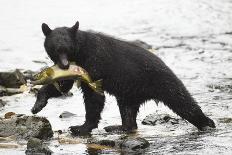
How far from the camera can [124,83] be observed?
1046 cm

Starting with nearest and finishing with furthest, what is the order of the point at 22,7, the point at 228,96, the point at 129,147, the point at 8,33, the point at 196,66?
the point at 129,147 → the point at 228,96 → the point at 196,66 → the point at 8,33 → the point at 22,7

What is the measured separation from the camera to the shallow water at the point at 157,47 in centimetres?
964

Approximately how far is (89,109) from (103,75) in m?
0.59

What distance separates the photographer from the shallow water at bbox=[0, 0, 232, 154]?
9639mm

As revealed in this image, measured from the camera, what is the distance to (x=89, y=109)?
10.1 metres

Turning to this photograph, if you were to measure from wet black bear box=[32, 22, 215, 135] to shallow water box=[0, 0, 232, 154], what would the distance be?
295 millimetres

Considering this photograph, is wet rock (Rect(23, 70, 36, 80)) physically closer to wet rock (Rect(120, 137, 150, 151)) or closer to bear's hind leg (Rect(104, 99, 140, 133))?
bear's hind leg (Rect(104, 99, 140, 133))

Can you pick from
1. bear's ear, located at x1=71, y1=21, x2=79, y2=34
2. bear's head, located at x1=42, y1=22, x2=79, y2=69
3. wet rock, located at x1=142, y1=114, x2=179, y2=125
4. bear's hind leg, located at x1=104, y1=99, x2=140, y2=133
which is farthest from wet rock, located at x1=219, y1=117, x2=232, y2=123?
bear's ear, located at x1=71, y1=21, x2=79, y2=34

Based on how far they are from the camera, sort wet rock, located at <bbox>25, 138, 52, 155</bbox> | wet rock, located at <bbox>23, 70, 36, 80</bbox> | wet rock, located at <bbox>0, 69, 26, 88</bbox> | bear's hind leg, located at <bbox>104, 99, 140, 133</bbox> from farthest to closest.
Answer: wet rock, located at <bbox>23, 70, 36, 80</bbox> → wet rock, located at <bbox>0, 69, 26, 88</bbox> → bear's hind leg, located at <bbox>104, 99, 140, 133</bbox> → wet rock, located at <bbox>25, 138, 52, 155</bbox>

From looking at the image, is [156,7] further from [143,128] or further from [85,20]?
[143,128]

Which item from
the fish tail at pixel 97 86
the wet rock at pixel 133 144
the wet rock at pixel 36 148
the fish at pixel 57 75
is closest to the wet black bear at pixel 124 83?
the fish tail at pixel 97 86

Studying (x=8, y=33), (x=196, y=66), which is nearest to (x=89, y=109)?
(x=196, y=66)

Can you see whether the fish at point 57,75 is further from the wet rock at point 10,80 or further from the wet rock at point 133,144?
the wet rock at point 10,80

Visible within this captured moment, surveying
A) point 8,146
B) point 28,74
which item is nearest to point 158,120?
point 8,146
